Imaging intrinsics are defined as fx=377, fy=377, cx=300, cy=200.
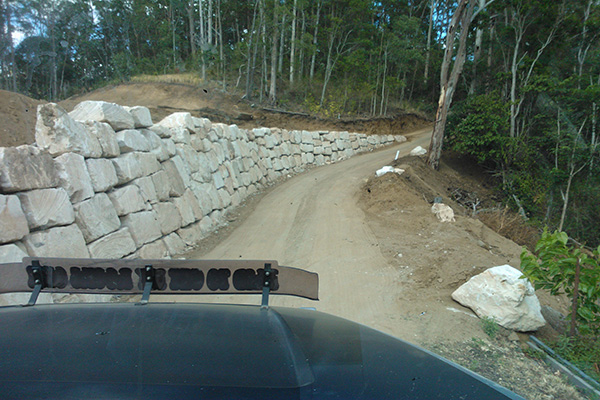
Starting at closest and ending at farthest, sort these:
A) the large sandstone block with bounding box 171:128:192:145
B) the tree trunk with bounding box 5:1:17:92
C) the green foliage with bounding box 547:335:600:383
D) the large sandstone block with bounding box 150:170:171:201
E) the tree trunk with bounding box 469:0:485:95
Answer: the green foliage with bounding box 547:335:600:383 < the tree trunk with bounding box 5:1:17:92 < the large sandstone block with bounding box 150:170:171:201 < the large sandstone block with bounding box 171:128:192:145 < the tree trunk with bounding box 469:0:485:95

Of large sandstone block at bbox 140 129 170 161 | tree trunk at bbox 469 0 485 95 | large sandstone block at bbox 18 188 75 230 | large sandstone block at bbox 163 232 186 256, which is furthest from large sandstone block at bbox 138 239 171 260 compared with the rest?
tree trunk at bbox 469 0 485 95

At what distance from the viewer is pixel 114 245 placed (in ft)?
18.0

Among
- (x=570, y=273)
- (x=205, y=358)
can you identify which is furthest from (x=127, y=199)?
(x=570, y=273)

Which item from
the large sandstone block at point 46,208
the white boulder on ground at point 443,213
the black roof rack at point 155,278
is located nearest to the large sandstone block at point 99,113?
the large sandstone block at point 46,208

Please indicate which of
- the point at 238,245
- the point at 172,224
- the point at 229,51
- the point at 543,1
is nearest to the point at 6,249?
the point at 172,224

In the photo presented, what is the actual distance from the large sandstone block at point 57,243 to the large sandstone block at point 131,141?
184 centimetres

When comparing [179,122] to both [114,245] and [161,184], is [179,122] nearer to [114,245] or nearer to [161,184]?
[161,184]

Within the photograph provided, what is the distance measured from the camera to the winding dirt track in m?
5.21

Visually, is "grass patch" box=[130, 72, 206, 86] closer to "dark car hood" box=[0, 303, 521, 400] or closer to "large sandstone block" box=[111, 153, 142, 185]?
"large sandstone block" box=[111, 153, 142, 185]

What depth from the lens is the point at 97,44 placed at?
45.7 feet

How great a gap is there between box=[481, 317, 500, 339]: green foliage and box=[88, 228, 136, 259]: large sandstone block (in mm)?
5037

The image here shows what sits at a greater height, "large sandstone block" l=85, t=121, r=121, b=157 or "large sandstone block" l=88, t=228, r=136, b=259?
"large sandstone block" l=85, t=121, r=121, b=157

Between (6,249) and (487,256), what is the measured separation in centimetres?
Result: 700

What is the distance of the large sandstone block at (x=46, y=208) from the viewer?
4340 millimetres
